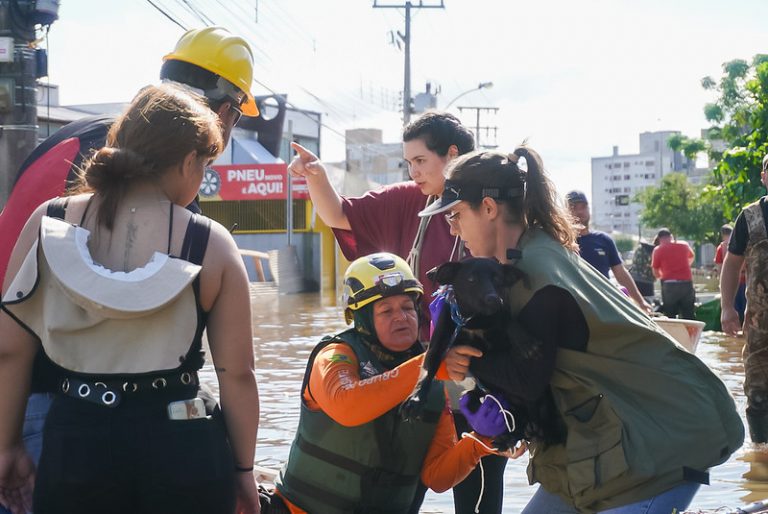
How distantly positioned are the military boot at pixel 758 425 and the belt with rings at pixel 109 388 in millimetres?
5353

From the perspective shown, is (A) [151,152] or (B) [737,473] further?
(B) [737,473]

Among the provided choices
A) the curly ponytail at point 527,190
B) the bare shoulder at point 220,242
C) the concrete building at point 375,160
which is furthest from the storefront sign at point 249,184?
→ the concrete building at point 375,160

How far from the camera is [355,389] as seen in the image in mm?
3492

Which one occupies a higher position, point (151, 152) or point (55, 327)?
point (151, 152)

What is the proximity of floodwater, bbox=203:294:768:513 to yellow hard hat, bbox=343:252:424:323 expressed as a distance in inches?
65.3

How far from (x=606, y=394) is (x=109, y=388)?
1.31m

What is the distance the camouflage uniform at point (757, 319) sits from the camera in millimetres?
6848

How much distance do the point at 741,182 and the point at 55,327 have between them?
13779mm

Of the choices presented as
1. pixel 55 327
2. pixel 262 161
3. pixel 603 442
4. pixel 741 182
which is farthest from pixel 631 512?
pixel 262 161

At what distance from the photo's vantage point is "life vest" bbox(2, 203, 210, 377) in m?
2.54

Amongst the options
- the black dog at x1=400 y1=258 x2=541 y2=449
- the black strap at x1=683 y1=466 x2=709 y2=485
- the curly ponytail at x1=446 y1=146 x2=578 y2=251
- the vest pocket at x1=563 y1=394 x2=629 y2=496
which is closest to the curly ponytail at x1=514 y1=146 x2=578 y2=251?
the curly ponytail at x1=446 y1=146 x2=578 y2=251

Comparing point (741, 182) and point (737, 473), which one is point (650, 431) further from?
point (741, 182)

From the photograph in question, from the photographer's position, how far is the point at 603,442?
277cm

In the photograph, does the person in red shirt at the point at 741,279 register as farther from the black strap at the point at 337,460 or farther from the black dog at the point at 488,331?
the black dog at the point at 488,331
